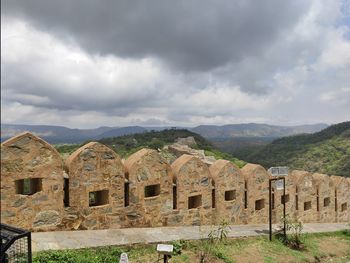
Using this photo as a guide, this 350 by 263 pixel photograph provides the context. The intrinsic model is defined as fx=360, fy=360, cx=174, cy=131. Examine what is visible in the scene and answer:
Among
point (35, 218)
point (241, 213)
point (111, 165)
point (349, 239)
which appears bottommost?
point (349, 239)

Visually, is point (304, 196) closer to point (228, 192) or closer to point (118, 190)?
point (228, 192)

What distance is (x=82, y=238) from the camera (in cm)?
824

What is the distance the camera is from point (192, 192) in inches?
423

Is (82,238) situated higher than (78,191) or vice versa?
(78,191)

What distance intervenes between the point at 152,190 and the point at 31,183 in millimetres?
3378

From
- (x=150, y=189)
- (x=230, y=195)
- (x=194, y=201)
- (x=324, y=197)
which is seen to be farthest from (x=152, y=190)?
(x=324, y=197)

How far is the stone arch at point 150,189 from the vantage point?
31.6 feet

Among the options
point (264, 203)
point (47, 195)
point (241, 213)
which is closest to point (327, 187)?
point (264, 203)

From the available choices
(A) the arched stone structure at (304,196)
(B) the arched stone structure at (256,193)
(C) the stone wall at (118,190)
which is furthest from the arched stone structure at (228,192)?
(A) the arched stone structure at (304,196)

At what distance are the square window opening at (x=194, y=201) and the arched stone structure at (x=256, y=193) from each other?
6.85 ft

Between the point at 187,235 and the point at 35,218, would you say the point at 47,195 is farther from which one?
the point at 187,235

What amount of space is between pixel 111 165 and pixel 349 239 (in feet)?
30.1

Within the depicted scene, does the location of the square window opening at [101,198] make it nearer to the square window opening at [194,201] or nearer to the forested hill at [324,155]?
the square window opening at [194,201]

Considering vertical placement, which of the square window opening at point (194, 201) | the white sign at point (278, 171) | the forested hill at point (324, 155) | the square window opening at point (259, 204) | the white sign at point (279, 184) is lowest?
the forested hill at point (324, 155)
